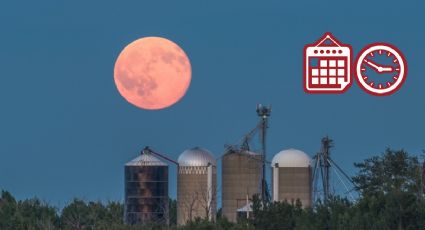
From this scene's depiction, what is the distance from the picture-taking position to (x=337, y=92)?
53.4 m

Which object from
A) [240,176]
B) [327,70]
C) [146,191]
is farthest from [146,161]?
[327,70]

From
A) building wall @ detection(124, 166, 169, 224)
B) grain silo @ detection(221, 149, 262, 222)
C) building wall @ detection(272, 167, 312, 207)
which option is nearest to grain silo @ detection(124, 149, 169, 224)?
building wall @ detection(124, 166, 169, 224)

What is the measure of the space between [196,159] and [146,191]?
7.76 m

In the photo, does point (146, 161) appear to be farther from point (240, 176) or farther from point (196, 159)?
point (240, 176)

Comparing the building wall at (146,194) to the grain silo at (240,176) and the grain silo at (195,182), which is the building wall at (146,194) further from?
the grain silo at (240,176)

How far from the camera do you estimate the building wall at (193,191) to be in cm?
13675

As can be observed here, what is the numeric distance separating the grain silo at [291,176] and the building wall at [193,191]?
7.17m

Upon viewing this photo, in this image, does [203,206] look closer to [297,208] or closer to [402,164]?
[402,164]

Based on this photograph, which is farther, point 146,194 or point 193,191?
point 193,191

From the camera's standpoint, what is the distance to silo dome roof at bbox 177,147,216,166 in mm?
139875

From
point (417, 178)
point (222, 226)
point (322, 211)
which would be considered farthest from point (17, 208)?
point (322, 211)

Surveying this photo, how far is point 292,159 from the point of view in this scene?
13350 cm

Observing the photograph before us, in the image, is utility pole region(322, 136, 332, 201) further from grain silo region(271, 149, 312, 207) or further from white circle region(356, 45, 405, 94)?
white circle region(356, 45, 405, 94)

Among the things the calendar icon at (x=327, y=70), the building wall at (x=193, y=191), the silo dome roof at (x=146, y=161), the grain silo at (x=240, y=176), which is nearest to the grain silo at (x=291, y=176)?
the grain silo at (x=240, y=176)
